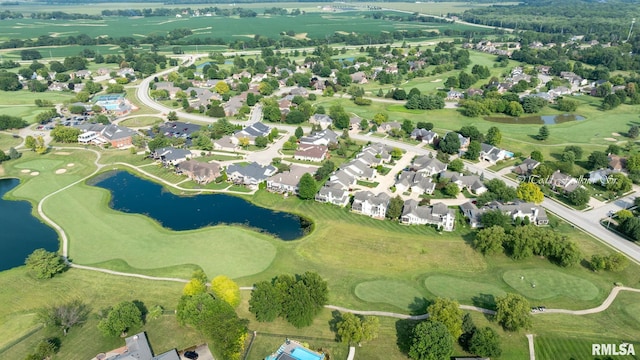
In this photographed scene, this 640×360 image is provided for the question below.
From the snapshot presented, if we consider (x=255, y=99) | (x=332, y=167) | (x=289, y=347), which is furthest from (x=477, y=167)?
(x=255, y=99)

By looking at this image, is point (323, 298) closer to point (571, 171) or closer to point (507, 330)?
point (507, 330)

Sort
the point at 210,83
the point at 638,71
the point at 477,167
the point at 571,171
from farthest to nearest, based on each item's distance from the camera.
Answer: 1. the point at 638,71
2. the point at 210,83
3. the point at 477,167
4. the point at 571,171

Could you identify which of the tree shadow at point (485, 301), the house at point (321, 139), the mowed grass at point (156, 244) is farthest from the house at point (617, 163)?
the mowed grass at point (156, 244)

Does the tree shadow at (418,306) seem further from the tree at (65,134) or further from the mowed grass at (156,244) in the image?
the tree at (65,134)

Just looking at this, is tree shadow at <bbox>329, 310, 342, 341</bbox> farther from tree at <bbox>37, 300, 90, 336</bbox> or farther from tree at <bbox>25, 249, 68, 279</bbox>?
tree at <bbox>25, 249, 68, 279</bbox>

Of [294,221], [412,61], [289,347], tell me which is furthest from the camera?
[412,61]

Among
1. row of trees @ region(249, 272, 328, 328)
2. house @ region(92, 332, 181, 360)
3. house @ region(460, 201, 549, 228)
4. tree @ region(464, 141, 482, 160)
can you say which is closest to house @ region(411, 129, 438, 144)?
tree @ region(464, 141, 482, 160)

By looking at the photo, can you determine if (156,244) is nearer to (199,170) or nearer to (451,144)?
(199,170)
